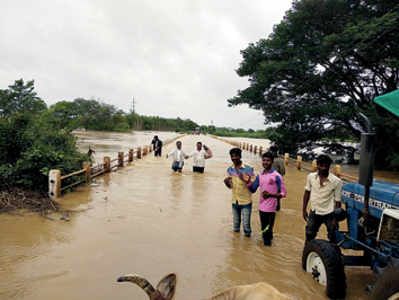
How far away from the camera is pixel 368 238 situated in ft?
11.0

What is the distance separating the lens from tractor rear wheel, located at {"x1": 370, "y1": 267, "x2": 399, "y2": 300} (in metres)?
2.36

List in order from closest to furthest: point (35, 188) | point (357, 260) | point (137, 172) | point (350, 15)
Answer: point (357, 260) → point (35, 188) → point (137, 172) → point (350, 15)

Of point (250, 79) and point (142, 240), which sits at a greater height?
point (250, 79)

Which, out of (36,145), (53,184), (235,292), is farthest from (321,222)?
(36,145)

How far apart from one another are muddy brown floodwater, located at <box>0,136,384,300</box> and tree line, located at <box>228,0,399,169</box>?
1094 cm

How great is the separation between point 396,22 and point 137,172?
13.5 m

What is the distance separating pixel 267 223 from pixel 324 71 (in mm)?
16431

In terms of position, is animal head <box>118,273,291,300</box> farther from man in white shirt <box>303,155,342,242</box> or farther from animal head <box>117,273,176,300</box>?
man in white shirt <box>303,155,342,242</box>

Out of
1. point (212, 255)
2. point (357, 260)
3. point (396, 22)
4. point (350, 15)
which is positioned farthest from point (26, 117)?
point (350, 15)

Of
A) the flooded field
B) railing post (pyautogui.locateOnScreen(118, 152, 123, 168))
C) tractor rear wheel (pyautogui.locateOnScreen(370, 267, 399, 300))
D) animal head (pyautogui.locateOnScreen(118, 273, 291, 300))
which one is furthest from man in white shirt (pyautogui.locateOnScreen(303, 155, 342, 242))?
railing post (pyautogui.locateOnScreen(118, 152, 123, 168))

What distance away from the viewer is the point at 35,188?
7.28 metres

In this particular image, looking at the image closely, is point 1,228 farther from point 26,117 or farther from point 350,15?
point 350,15

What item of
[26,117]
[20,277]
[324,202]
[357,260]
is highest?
[26,117]

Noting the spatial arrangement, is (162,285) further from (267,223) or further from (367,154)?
(267,223)
